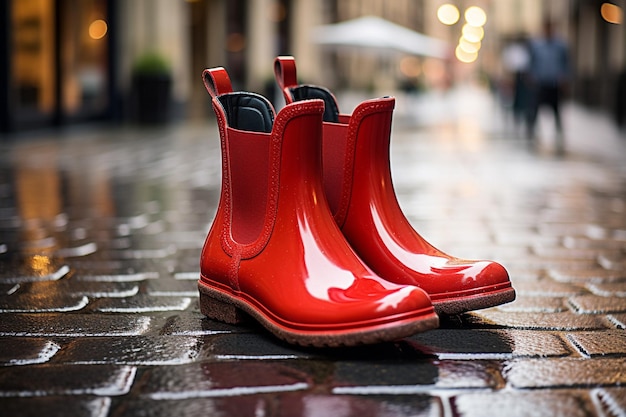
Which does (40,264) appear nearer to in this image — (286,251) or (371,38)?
(286,251)

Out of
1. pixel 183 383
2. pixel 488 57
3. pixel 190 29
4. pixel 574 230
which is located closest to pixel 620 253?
pixel 574 230

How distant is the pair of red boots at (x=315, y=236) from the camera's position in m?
1.96

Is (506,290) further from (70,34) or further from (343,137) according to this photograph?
(70,34)

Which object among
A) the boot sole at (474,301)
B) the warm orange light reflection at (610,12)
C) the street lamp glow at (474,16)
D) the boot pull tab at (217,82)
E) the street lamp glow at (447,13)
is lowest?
the boot sole at (474,301)

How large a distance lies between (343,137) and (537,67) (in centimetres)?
990

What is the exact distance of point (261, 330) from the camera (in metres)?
2.26

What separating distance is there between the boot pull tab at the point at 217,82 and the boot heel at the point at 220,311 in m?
0.55

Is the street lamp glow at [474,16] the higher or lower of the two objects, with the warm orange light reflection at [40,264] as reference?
higher

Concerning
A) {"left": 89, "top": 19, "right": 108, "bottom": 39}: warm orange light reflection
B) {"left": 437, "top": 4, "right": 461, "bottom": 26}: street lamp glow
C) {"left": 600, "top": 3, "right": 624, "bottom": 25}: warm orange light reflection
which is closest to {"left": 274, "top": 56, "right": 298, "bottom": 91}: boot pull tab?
{"left": 89, "top": 19, "right": 108, "bottom": 39}: warm orange light reflection

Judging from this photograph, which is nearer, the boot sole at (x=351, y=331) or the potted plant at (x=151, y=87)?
the boot sole at (x=351, y=331)

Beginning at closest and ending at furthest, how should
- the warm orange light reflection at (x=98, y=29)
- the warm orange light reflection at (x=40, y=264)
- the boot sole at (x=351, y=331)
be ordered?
the boot sole at (x=351, y=331) < the warm orange light reflection at (x=40, y=264) < the warm orange light reflection at (x=98, y=29)

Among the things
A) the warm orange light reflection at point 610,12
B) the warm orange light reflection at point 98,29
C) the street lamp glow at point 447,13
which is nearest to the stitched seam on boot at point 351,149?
the warm orange light reflection at point 98,29

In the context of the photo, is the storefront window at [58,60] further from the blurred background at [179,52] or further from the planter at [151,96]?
the planter at [151,96]

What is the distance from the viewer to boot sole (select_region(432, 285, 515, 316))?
2.15m
